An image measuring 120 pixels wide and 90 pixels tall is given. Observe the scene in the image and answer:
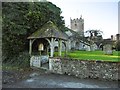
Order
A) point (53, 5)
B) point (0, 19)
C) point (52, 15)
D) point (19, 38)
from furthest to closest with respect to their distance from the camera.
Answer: point (53, 5), point (52, 15), point (19, 38), point (0, 19)

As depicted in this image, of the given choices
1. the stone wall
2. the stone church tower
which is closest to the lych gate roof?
the stone wall

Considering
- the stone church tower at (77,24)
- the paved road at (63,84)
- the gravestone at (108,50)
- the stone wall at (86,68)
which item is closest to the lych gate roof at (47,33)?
the stone wall at (86,68)

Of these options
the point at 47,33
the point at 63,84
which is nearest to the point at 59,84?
the point at 63,84

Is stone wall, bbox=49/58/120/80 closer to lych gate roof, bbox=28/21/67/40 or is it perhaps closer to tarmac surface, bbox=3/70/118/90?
tarmac surface, bbox=3/70/118/90

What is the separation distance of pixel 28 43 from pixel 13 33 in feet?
7.70

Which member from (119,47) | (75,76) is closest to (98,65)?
(75,76)

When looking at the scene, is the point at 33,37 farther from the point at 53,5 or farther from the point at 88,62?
the point at 53,5

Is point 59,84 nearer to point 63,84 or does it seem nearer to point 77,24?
point 63,84

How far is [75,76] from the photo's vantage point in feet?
48.0

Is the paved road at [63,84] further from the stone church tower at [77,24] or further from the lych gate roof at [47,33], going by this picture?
the stone church tower at [77,24]

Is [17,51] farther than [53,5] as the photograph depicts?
No

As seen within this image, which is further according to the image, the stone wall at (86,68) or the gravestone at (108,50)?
the gravestone at (108,50)

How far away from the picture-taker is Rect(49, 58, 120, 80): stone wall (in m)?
13.2

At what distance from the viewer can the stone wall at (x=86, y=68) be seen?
13.2 metres
